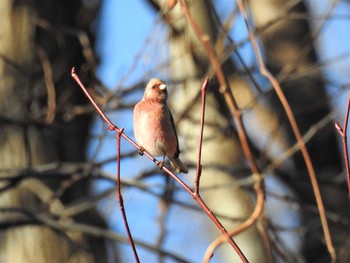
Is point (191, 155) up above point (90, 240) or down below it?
above

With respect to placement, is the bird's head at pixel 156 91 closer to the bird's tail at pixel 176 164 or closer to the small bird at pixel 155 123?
the small bird at pixel 155 123

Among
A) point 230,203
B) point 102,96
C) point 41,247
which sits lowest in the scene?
point 41,247

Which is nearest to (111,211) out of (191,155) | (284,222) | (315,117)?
(191,155)

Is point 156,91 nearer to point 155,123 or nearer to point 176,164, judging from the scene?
point 155,123

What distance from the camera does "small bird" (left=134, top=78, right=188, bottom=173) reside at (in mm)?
4051

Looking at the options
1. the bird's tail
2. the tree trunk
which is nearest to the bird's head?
the bird's tail

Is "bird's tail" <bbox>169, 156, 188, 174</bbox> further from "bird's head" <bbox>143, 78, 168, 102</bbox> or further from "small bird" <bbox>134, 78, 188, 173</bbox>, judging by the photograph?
"bird's head" <bbox>143, 78, 168, 102</bbox>

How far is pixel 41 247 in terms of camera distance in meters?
6.45

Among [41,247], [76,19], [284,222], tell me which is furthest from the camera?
[284,222]

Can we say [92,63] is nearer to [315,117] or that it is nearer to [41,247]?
[41,247]

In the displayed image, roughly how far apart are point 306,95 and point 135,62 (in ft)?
11.0

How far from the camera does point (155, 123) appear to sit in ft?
13.3

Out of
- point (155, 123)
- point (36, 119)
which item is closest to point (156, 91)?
point (155, 123)

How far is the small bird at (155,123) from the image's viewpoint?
4.05 metres
